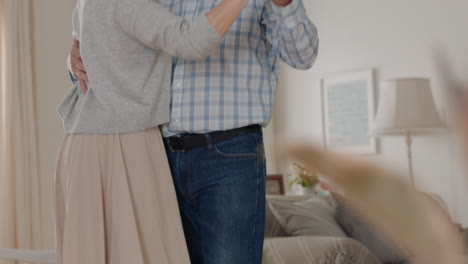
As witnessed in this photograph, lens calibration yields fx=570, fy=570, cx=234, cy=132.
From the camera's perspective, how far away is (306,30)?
0.99 metres

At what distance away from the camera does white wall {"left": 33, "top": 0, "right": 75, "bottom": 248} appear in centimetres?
372

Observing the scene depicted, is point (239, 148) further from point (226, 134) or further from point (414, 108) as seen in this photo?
point (414, 108)

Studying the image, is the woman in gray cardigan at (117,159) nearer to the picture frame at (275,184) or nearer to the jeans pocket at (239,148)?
the jeans pocket at (239,148)

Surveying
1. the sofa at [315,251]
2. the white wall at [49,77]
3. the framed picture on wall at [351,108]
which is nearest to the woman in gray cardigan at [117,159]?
the sofa at [315,251]

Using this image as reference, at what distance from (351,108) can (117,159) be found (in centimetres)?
420

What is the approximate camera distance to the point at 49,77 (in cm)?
381

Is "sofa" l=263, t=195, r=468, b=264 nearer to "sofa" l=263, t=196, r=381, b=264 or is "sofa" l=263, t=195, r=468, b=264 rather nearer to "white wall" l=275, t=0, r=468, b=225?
"sofa" l=263, t=196, r=381, b=264

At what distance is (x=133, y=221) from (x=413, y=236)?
2.79 feet

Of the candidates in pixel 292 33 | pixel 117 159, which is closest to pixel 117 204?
pixel 117 159

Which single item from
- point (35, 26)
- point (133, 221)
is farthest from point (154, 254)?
point (35, 26)

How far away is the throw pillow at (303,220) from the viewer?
8.82ft

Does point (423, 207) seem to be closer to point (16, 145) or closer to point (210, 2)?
point (210, 2)

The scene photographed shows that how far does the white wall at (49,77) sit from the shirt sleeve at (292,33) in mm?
2963

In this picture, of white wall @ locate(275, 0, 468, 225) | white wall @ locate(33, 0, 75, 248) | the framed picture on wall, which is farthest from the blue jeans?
the framed picture on wall
